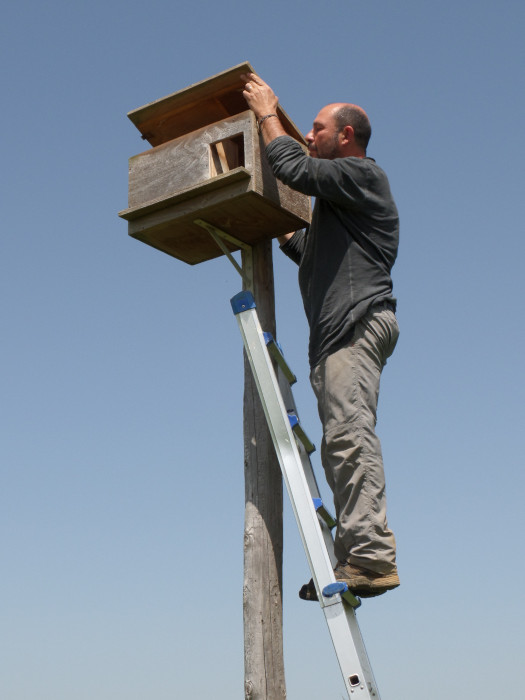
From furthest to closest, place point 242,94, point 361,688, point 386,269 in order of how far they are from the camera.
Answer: point 242,94, point 386,269, point 361,688

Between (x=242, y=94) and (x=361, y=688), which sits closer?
(x=361, y=688)

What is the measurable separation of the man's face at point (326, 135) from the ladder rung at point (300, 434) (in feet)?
4.59

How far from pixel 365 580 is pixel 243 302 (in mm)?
1565

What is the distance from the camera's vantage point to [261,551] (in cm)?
433

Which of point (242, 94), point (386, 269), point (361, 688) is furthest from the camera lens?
point (242, 94)

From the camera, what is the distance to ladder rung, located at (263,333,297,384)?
14.7 feet

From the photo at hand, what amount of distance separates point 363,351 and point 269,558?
3.77 ft

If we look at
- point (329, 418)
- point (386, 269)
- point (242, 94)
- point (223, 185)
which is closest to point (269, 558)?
point (329, 418)

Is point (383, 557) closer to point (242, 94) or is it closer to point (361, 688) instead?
point (361, 688)

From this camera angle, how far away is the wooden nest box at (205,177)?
450 cm

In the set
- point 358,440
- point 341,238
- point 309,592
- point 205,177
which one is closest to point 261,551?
point 309,592

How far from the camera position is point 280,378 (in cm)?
454

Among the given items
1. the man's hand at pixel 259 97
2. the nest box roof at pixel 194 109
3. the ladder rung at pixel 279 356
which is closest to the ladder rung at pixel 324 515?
the ladder rung at pixel 279 356

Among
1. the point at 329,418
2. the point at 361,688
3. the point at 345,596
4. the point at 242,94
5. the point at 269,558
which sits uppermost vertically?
the point at 242,94
